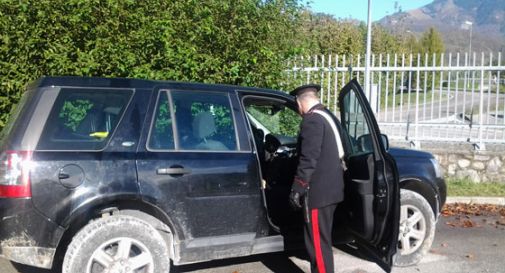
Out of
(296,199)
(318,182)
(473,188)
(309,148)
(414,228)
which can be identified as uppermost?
(309,148)

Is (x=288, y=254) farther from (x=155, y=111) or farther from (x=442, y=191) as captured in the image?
(x=155, y=111)

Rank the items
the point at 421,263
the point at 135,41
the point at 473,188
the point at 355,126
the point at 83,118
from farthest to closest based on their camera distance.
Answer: the point at 473,188, the point at 135,41, the point at 421,263, the point at 355,126, the point at 83,118

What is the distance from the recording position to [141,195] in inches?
162

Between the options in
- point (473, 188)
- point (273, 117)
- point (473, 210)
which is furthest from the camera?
point (473, 188)

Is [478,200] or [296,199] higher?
[296,199]

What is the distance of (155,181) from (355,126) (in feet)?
6.31

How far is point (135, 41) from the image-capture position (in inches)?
284

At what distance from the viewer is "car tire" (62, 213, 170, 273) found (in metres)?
3.96

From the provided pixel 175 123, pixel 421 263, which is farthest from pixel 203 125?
pixel 421 263

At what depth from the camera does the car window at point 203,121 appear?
4461mm

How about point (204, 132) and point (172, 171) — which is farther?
point (204, 132)

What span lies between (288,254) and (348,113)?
5.44 ft

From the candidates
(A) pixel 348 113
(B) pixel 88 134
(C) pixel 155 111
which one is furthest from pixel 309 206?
(B) pixel 88 134

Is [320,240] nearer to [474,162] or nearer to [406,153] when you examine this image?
[406,153]
